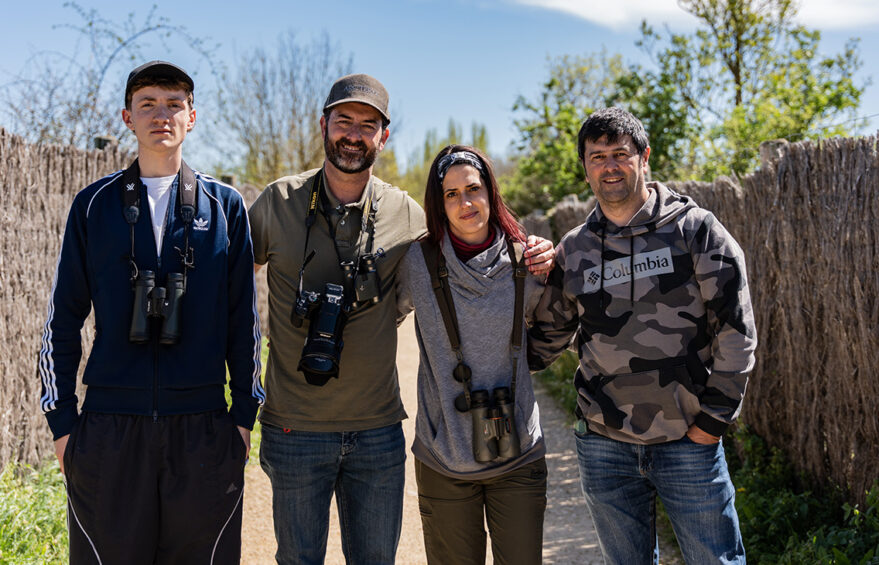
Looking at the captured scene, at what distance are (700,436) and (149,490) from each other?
1863mm

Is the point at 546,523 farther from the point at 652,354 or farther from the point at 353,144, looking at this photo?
the point at 353,144

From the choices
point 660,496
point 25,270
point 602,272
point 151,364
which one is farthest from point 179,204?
point 25,270

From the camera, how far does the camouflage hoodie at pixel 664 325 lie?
7.85 ft

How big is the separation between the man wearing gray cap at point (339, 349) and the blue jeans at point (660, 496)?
31.5 inches

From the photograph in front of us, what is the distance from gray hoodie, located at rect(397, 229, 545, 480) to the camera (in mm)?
2541

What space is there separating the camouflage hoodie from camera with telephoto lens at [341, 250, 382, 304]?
0.78 metres

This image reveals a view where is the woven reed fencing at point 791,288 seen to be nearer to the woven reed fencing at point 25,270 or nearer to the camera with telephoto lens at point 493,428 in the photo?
the woven reed fencing at point 25,270

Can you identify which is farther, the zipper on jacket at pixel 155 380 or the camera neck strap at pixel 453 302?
the camera neck strap at pixel 453 302

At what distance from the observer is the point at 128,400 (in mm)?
2254

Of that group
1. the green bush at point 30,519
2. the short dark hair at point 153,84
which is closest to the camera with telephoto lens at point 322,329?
the short dark hair at point 153,84

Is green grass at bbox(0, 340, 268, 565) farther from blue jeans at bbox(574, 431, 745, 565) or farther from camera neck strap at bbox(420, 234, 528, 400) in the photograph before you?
blue jeans at bbox(574, 431, 745, 565)

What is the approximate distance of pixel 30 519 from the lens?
3.63m

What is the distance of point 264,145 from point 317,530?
46.8 feet

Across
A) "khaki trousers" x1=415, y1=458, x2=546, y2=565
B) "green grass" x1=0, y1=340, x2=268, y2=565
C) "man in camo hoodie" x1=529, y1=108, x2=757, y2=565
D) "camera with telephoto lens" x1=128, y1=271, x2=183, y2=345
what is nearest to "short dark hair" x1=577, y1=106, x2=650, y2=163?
"man in camo hoodie" x1=529, y1=108, x2=757, y2=565
